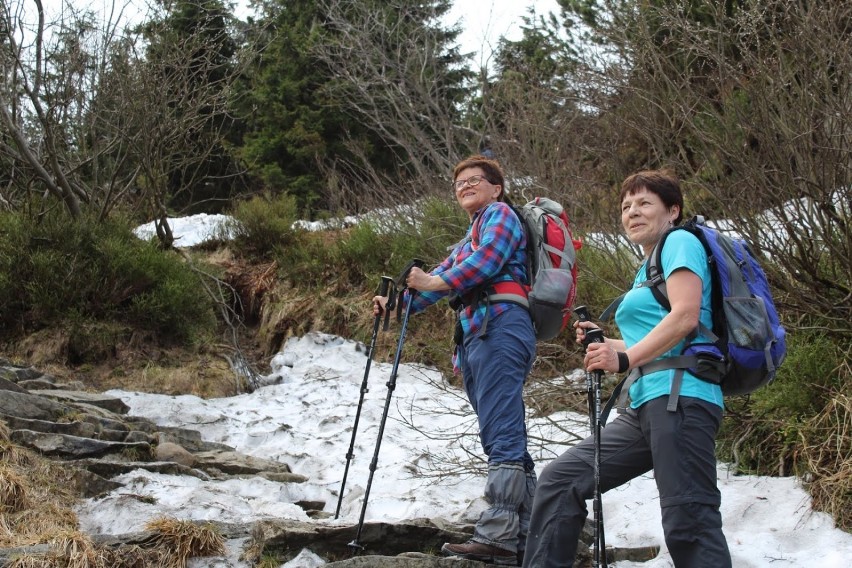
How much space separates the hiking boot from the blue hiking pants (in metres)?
0.03

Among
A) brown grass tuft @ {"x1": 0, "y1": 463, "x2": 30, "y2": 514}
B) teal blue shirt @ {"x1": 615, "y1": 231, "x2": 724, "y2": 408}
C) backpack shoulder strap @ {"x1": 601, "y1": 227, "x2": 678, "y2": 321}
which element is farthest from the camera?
brown grass tuft @ {"x1": 0, "y1": 463, "x2": 30, "y2": 514}

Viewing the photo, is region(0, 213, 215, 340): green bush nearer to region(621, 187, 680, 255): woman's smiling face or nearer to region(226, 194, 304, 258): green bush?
region(226, 194, 304, 258): green bush

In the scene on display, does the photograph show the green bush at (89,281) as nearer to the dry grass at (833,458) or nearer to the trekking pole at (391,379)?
the trekking pole at (391,379)

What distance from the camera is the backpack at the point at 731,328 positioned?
2893 millimetres

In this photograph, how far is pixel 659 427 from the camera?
2883mm

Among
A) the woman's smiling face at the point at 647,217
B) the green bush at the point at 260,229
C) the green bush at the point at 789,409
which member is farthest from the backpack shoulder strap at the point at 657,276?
the green bush at the point at 260,229

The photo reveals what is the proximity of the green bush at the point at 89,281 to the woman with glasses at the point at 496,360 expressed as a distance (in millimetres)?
6138

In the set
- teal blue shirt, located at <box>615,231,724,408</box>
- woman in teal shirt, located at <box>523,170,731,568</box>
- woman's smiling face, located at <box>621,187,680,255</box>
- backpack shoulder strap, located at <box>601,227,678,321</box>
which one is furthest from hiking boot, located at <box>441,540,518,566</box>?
woman's smiling face, located at <box>621,187,680,255</box>

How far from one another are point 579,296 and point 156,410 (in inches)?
164

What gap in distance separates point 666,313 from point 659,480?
1.97 feet

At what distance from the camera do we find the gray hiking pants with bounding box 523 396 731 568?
9.17 feet

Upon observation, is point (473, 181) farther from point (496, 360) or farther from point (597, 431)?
point (597, 431)

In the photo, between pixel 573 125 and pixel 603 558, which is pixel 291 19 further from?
pixel 603 558

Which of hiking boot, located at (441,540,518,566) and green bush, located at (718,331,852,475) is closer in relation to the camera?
hiking boot, located at (441,540,518,566)
